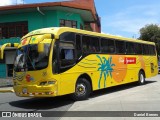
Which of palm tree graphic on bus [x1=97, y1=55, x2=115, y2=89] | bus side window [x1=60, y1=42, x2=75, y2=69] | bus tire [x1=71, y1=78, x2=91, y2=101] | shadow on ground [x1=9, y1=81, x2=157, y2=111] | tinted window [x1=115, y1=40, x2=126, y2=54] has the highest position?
tinted window [x1=115, y1=40, x2=126, y2=54]

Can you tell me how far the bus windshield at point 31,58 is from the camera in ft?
40.0

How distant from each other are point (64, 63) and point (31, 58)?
1.27 metres

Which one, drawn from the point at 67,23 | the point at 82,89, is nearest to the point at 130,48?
the point at 82,89

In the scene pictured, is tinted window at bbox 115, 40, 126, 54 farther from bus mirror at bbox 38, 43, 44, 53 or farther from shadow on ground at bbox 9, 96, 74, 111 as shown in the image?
bus mirror at bbox 38, 43, 44, 53

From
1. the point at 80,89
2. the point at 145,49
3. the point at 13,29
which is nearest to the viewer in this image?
the point at 80,89

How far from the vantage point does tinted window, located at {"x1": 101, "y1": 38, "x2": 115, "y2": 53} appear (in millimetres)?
16109

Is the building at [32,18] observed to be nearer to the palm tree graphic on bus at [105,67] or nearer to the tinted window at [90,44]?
the palm tree graphic on bus at [105,67]

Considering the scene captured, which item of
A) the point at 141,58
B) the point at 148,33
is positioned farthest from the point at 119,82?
the point at 148,33

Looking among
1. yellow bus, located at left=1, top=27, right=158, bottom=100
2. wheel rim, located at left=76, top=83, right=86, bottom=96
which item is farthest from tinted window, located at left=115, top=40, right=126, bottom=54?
wheel rim, located at left=76, top=83, right=86, bottom=96

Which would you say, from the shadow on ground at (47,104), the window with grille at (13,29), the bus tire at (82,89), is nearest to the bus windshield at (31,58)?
the shadow on ground at (47,104)

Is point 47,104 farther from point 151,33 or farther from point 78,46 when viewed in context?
point 151,33

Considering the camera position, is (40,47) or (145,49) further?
(145,49)

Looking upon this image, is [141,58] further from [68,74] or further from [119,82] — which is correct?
[68,74]

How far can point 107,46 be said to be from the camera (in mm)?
16625
